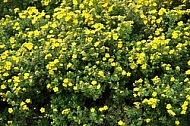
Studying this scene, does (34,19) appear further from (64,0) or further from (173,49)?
(173,49)

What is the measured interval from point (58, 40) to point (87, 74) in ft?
1.31

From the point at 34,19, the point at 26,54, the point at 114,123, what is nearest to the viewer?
the point at 114,123

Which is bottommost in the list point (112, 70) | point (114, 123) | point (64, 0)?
point (114, 123)

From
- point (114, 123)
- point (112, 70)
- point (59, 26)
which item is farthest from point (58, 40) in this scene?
point (114, 123)

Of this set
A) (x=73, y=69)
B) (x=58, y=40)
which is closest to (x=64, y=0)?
(x=58, y=40)

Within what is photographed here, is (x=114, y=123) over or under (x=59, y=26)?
under

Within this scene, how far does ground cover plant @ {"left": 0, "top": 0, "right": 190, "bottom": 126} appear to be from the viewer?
3514 mm

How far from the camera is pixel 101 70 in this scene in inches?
143

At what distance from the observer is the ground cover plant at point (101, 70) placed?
3.51 metres

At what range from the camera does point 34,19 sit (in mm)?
4129

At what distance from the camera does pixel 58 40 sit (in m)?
3.81

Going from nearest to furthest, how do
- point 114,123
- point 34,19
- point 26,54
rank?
point 114,123 < point 26,54 < point 34,19

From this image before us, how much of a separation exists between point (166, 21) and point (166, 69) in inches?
23.3

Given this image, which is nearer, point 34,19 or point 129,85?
point 129,85
